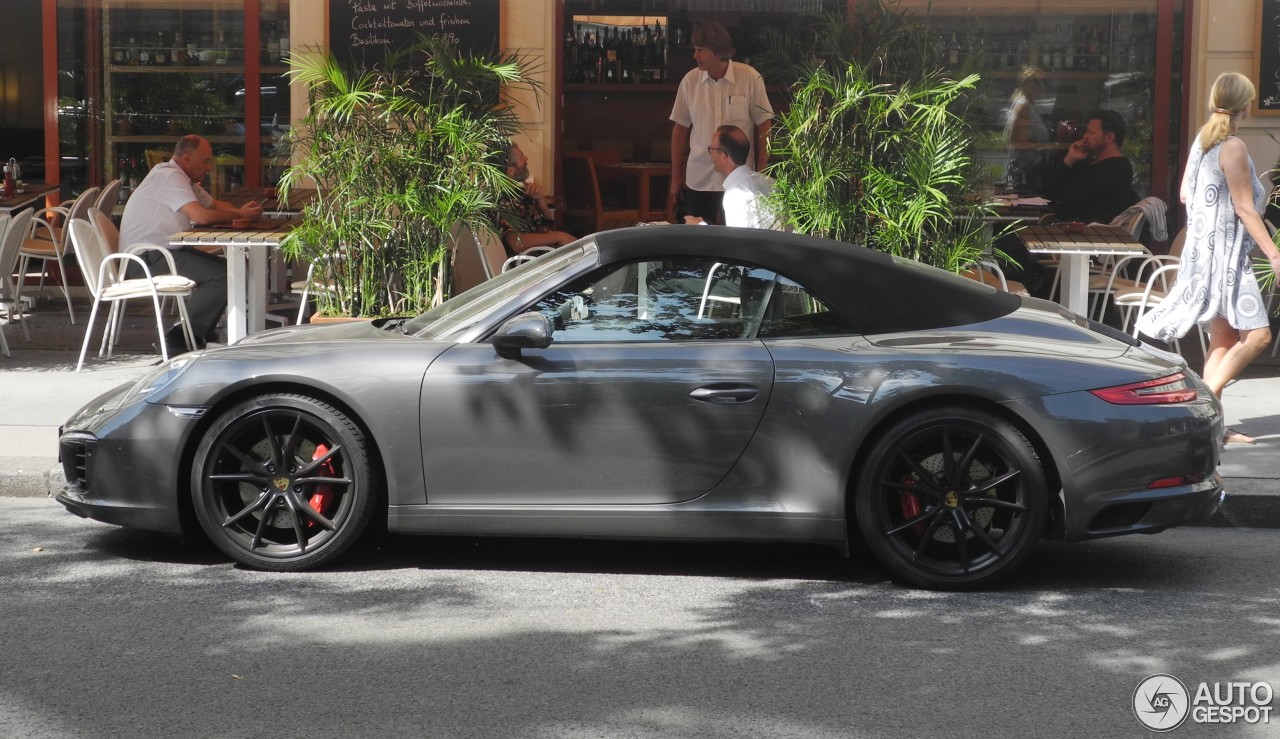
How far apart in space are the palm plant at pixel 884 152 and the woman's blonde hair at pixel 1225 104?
4.31 feet

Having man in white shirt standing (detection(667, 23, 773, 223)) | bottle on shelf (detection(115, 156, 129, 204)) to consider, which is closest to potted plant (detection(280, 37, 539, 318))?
man in white shirt standing (detection(667, 23, 773, 223))

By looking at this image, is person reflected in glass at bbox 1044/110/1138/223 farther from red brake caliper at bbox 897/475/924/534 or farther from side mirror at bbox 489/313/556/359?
side mirror at bbox 489/313/556/359

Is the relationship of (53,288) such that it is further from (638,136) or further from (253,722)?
(253,722)

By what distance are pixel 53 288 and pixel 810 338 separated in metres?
9.91

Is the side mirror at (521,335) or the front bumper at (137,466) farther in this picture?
the front bumper at (137,466)

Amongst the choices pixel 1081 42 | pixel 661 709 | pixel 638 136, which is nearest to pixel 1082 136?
pixel 1081 42

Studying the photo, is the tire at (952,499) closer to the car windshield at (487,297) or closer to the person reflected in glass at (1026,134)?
the car windshield at (487,297)

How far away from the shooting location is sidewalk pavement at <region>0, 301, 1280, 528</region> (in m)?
6.81

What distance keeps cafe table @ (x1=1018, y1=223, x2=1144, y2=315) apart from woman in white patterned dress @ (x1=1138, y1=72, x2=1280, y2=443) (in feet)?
4.60

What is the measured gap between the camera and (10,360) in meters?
10.2

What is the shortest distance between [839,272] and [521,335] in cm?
121

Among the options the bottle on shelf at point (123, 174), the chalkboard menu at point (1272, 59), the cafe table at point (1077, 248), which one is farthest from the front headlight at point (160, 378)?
the chalkboard menu at point (1272, 59)

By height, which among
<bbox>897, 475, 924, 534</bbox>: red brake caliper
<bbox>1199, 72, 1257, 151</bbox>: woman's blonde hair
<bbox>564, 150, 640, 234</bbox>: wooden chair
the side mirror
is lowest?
<bbox>897, 475, 924, 534</bbox>: red brake caliper

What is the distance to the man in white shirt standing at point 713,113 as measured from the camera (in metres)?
11.3
